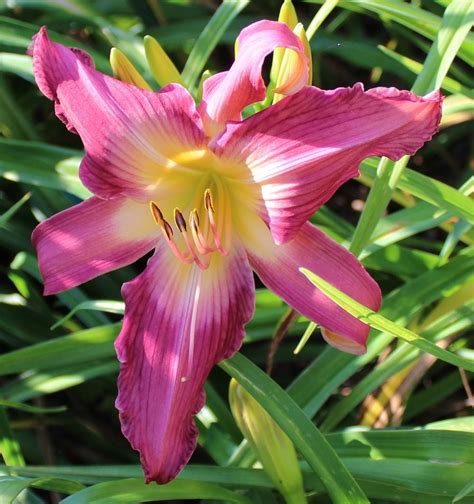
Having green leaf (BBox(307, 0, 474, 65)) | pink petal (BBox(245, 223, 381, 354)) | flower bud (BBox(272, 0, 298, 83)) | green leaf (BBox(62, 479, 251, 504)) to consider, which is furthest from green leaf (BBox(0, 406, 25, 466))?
green leaf (BBox(307, 0, 474, 65))

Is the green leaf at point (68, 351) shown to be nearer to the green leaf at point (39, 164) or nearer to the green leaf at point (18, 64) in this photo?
the green leaf at point (39, 164)

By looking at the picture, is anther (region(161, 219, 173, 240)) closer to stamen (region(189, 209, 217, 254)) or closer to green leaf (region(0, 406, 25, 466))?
stamen (region(189, 209, 217, 254))

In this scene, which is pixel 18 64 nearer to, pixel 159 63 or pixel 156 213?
pixel 159 63

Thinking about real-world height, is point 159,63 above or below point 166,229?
above

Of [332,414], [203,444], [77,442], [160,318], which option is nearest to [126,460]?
[77,442]

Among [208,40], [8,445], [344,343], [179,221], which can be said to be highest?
[208,40]

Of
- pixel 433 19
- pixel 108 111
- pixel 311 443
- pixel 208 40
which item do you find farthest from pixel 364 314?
pixel 208 40
